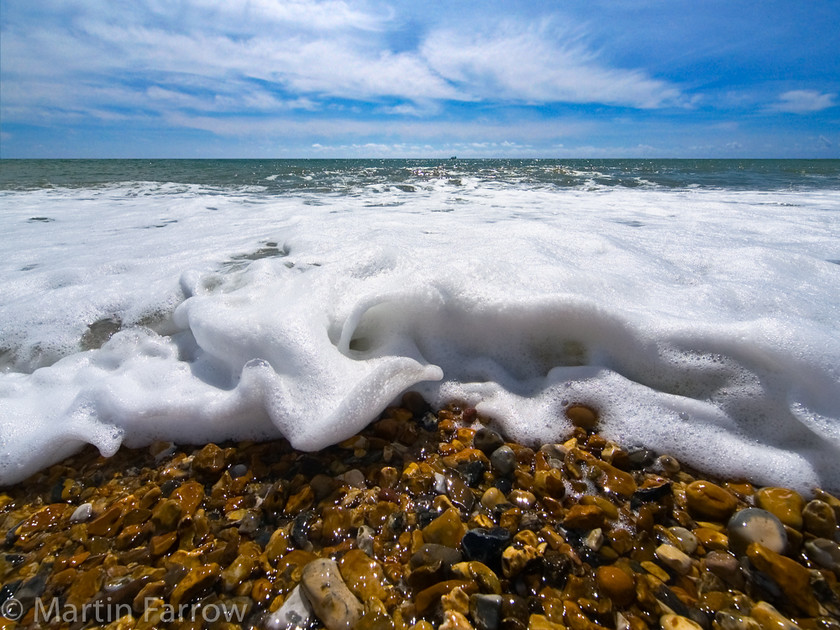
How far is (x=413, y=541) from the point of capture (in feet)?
3.86

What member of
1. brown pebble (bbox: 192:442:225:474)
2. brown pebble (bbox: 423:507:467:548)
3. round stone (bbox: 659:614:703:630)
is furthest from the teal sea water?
round stone (bbox: 659:614:703:630)

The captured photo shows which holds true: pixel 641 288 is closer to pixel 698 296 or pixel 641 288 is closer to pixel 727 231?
pixel 698 296

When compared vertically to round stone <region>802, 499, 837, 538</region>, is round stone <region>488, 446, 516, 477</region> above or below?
below

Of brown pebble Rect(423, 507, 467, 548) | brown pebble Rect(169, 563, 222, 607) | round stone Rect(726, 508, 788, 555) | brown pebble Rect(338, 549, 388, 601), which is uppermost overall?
round stone Rect(726, 508, 788, 555)

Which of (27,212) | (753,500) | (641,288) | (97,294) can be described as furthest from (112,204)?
(753,500)

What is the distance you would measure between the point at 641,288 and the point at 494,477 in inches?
69.5

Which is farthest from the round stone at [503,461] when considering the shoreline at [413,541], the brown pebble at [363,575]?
the brown pebble at [363,575]

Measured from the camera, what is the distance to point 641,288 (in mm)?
2506

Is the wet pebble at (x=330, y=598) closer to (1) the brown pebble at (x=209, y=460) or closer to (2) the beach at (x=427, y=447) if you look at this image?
(2) the beach at (x=427, y=447)

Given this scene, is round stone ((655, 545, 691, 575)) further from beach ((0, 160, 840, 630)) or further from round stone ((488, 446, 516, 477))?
round stone ((488, 446, 516, 477))

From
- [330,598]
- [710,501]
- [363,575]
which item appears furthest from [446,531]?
[710,501]

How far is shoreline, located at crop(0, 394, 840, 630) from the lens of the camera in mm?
1001

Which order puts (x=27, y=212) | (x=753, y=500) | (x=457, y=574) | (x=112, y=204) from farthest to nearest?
(x=112, y=204)
(x=27, y=212)
(x=753, y=500)
(x=457, y=574)

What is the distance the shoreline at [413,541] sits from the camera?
3.28ft
